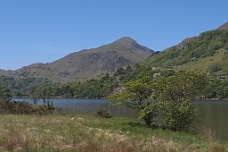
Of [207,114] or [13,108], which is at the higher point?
[13,108]

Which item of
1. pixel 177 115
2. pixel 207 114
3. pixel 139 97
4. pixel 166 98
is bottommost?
pixel 207 114

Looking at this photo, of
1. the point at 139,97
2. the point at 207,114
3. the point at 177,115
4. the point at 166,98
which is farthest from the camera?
the point at 207,114

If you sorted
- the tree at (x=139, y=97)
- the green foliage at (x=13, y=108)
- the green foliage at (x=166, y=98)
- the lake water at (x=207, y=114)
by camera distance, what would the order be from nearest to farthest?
the green foliage at (x=166, y=98) → the tree at (x=139, y=97) → the green foliage at (x=13, y=108) → the lake water at (x=207, y=114)

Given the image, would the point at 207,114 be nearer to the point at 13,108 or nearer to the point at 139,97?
the point at 139,97

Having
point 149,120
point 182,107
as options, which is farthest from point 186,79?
point 149,120

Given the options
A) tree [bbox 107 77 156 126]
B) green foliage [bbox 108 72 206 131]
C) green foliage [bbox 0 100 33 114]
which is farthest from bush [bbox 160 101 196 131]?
green foliage [bbox 0 100 33 114]

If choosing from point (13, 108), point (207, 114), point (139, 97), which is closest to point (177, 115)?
point (139, 97)

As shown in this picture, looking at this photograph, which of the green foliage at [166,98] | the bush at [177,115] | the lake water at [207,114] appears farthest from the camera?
the lake water at [207,114]

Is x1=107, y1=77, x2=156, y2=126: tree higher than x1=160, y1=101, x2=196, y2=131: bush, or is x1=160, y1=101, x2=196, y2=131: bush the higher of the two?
x1=107, y1=77, x2=156, y2=126: tree

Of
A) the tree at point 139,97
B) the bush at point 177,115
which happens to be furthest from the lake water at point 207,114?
the tree at point 139,97

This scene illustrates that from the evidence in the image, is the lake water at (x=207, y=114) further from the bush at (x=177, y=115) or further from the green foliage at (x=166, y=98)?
the green foliage at (x=166, y=98)

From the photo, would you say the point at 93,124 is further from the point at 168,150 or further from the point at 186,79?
the point at 168,150

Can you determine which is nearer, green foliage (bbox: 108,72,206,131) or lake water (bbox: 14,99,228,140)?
green foliage (bbox: 108,72,206,131)

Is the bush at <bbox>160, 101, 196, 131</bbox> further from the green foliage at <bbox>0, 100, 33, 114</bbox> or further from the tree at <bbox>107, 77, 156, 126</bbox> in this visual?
the green foliage at <bbox>0, 100, 33, 114</bbox>
